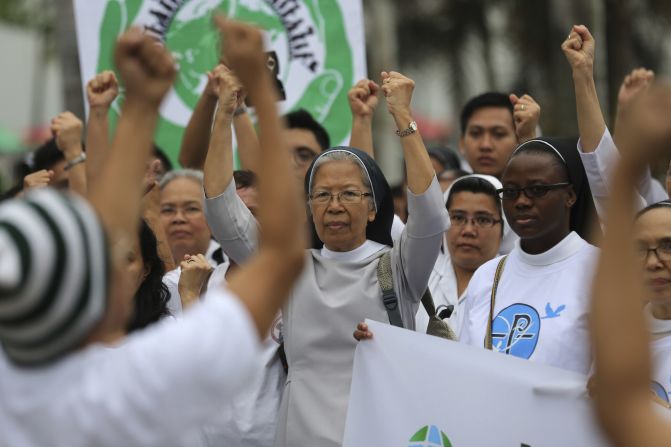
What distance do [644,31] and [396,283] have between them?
16220 mm

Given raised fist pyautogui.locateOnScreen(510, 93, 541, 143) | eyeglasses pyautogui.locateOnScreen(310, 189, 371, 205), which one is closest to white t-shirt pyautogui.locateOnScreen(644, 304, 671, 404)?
eyeglasses pyautogui.locateOnScreen(310, 189, 371, 205)

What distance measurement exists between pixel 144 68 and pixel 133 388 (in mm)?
749

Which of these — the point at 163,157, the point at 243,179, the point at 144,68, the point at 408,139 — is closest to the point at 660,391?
the point at 408,139

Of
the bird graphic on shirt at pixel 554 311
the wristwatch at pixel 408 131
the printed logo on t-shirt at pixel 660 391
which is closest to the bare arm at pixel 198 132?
the wristwatch at pixel 408 131

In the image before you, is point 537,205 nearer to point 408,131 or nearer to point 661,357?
point 408,131

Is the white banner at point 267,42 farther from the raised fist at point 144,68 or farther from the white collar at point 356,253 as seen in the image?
the raised fist at point 144,68

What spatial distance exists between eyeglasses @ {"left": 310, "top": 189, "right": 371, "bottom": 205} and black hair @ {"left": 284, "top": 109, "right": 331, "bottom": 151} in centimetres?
199

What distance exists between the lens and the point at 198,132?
6.87 metres

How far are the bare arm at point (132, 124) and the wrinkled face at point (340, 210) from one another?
2274 mm

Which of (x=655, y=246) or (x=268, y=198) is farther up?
(x=268, y=198)

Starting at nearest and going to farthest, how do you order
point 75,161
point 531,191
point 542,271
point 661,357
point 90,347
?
point 90,347 < point 661,357 < point 542,271 < point 531,191 < point 75,161

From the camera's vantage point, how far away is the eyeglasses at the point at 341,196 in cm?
504

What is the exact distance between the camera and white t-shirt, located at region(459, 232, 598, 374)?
4.47m

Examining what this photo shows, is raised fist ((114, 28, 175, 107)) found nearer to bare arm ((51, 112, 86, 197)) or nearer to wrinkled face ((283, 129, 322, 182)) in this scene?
bare arm ((51, 112, 86, 197))
